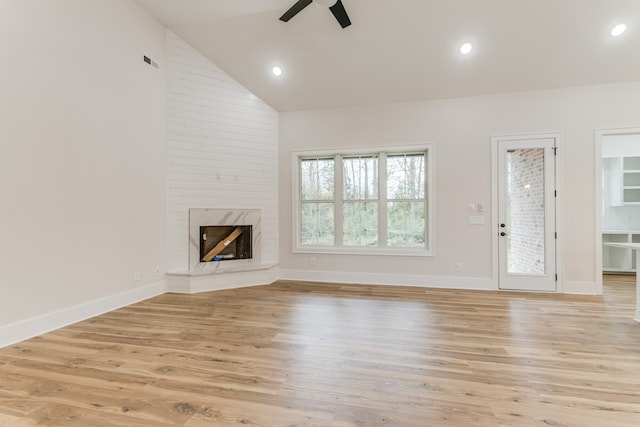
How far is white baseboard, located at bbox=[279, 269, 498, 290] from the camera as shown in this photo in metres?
4.61

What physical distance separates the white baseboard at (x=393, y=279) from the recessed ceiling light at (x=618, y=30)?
3358 millimetres

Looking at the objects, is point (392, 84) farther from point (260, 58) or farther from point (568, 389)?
point (568, 389)

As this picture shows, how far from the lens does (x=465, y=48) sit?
12.6ft

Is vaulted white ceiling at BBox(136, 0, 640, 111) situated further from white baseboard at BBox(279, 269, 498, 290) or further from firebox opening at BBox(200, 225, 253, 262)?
white baseboard at BBox(279, 269, 498, 290)

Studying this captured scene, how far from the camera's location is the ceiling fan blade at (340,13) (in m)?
3.05

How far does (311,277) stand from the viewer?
207 inches

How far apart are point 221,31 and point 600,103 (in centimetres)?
532

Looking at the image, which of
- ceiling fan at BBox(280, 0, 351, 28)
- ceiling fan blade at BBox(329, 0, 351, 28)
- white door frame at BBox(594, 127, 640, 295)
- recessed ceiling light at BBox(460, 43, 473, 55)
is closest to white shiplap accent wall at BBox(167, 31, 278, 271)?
ceiling fan at BBox(280, 0, 351, 28)

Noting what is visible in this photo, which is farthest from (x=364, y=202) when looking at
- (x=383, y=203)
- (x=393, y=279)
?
(x=393, y=279)

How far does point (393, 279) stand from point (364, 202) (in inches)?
53.7

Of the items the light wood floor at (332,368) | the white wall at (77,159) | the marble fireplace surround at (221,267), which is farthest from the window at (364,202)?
the white wall at (77,159)

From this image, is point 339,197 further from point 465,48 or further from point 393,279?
point 465,48

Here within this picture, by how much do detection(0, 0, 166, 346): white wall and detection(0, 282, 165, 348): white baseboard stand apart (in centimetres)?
1

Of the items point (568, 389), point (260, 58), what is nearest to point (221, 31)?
point (260, 58)
